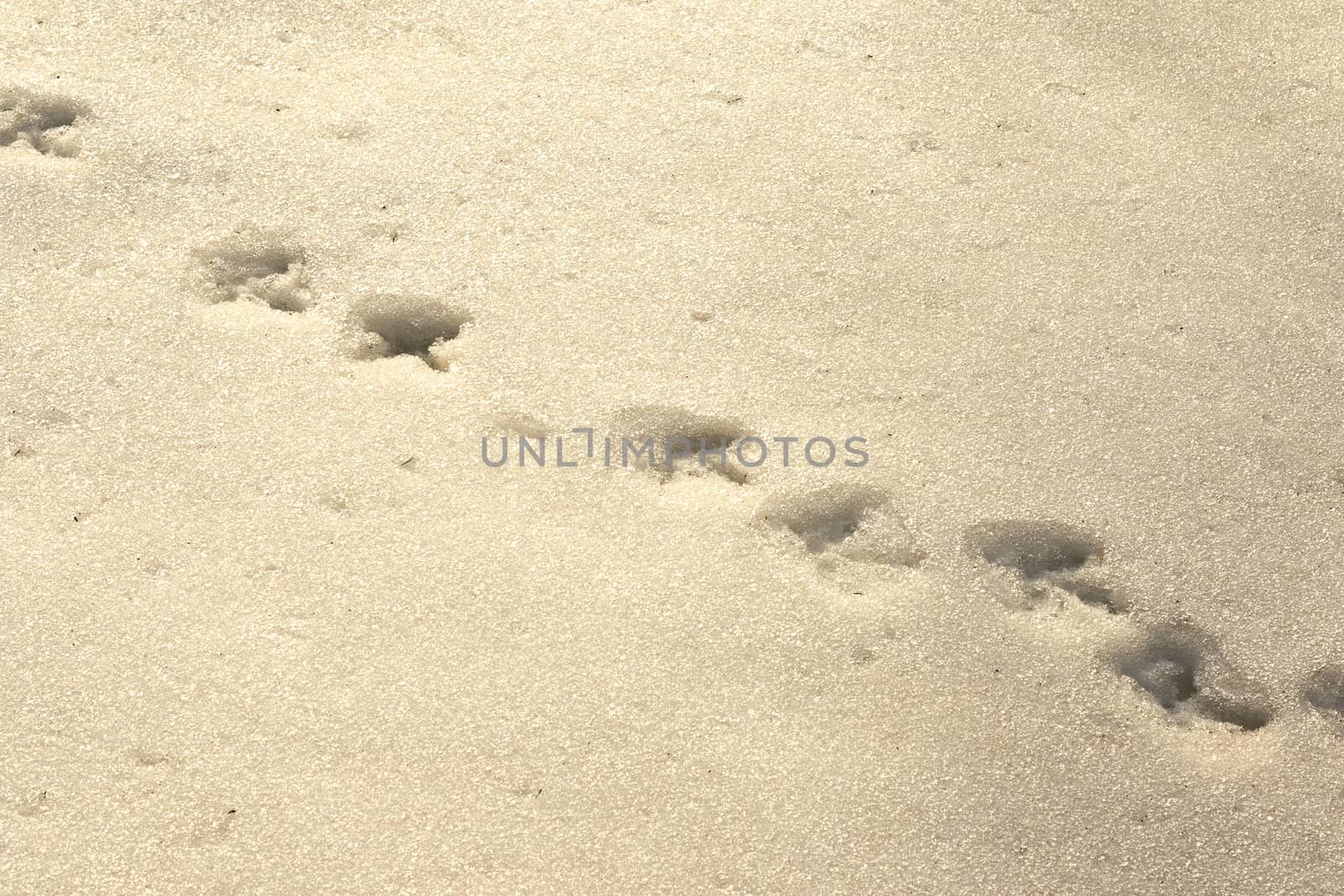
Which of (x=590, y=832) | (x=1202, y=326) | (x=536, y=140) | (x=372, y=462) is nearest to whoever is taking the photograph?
(x=590, y=832)

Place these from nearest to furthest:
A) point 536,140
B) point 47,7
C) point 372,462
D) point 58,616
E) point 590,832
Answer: point 590,832, point 58,616, point 372,462, point 536,140, point 47,7

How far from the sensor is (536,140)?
2398 millimetres

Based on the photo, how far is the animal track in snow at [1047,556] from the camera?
1921 mm

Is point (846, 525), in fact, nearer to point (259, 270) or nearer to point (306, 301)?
point (306, 301)

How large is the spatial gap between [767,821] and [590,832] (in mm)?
217

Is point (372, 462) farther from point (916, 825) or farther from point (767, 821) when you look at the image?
point (916, 825)

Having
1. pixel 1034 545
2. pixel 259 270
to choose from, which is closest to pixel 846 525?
pixel 1034 545

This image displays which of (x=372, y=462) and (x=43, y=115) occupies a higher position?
(x=43, y=115)

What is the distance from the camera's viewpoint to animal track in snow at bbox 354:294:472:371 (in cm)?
214

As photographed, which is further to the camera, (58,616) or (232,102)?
(232,102)

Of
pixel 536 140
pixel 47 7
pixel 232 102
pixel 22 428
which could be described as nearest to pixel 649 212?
pixel 536 140

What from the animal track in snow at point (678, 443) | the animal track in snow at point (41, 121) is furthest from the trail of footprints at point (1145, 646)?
the animal track in snow at point (41, 121)

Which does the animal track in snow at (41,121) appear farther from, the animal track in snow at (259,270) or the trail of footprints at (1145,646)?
the trail of footprints at (1145,646)

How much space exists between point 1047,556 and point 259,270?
1259 millimetres
